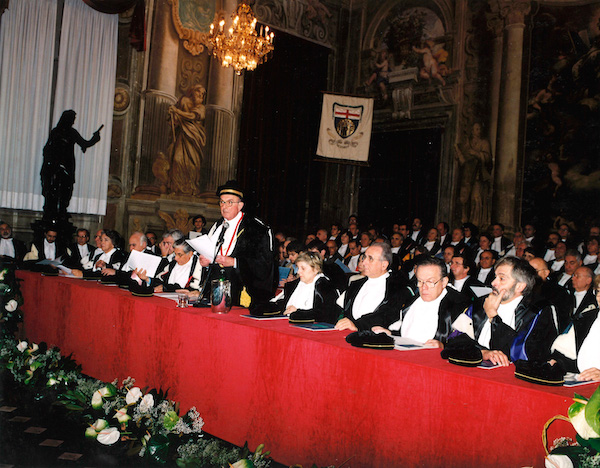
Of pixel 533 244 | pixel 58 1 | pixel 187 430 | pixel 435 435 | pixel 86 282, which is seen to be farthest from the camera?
pixel 58 1

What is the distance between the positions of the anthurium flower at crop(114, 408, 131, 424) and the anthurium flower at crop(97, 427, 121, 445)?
65 mm

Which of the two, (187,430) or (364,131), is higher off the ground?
(364,131)

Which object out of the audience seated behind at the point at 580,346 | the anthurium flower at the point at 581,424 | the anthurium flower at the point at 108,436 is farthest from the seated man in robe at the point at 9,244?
the anthurium flower at the point at 581,424

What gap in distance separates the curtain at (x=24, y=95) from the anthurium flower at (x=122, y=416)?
8.07m

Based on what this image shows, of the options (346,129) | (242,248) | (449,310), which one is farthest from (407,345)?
(346,129)

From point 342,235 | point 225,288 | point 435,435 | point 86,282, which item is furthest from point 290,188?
point 435,435

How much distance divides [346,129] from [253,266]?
9368 millimetres

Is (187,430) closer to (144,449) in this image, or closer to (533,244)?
(144,449)

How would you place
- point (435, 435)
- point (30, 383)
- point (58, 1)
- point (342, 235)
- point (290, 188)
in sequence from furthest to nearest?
point (290, 188) < point (342, 235) < point (58, 1) < point (30, 383) < point (435, 435)

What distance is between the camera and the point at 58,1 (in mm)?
11000

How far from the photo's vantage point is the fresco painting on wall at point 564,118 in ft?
36.6

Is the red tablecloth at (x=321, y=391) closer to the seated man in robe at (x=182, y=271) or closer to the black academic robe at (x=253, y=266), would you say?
the black academic robe at (x=253, y=266)

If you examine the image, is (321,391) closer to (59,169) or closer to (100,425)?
(100,425)

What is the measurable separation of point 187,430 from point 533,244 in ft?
28.0
